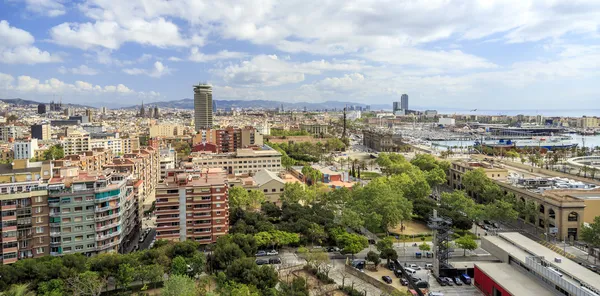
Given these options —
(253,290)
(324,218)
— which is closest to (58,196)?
(253,290)

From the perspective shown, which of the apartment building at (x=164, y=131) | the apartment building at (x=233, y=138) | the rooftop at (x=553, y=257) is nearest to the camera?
the rooftop at (x=553, y=257)

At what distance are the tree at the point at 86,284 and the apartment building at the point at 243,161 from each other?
25.9 m

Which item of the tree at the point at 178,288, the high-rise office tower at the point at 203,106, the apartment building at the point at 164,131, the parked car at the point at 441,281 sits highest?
the high-rise office tower at the point at 203,106

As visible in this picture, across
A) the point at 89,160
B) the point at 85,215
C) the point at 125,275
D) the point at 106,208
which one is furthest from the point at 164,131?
the point at 125,275

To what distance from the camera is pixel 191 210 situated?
22.4 metres

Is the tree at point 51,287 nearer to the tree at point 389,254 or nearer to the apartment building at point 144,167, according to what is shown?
the tree at point 389,254

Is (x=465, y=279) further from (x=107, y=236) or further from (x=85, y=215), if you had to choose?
(x=85, y=215)

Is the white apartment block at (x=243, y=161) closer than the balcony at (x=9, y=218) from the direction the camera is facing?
No

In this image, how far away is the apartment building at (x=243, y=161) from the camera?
42.9m

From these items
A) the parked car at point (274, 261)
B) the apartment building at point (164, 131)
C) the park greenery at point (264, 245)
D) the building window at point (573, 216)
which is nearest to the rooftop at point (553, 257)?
the park greenery at point (264, 245)

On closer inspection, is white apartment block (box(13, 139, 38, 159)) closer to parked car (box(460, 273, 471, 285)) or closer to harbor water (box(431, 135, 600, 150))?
parked car (box(460, 273, 471, 285))

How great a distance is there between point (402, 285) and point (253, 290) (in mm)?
6737

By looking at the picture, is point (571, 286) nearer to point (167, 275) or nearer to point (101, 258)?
point (167, 275)

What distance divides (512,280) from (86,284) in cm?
1690
